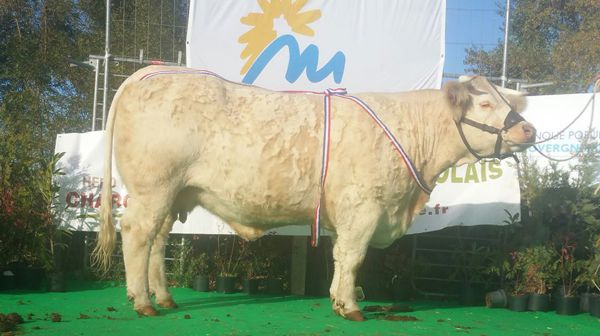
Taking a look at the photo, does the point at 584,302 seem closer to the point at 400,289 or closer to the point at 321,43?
the point at 400,289

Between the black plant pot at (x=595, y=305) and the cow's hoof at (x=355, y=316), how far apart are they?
261 cm

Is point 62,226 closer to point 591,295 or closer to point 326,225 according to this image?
point 326,225

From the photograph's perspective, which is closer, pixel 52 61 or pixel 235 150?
pixel 235 150

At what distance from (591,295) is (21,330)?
213 inches

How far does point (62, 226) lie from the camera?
27.4ft

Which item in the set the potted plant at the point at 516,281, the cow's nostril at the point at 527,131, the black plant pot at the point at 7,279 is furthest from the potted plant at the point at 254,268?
the cow's nostril at the point at 527,131

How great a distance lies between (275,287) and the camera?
8047 mm

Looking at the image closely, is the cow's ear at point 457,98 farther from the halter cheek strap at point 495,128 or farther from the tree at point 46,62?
the tree at point 46,62

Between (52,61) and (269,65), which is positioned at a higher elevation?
(52,61)

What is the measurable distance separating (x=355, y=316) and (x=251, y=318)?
89 cm

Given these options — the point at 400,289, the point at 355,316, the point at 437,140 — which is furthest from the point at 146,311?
the point at 400,289

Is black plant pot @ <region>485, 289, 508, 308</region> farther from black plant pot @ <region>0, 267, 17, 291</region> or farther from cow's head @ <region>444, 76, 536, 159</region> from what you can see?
black plant pot @ <region>0, 267, 17, 291</region>

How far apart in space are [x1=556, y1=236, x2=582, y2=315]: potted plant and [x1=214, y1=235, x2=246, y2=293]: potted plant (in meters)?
3.51

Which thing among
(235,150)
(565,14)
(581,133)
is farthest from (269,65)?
(565,14)
